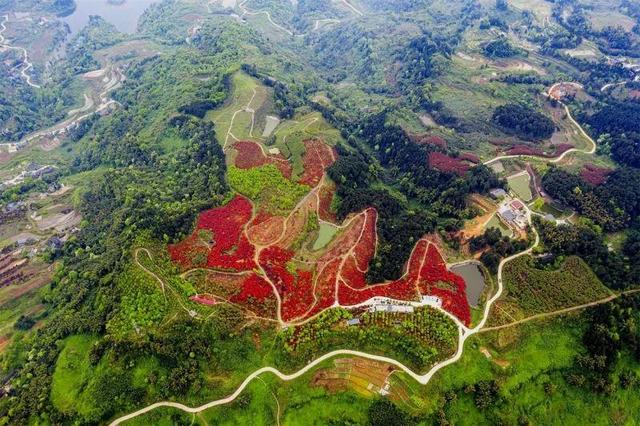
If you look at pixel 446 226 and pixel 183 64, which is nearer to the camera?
pixel 446 226

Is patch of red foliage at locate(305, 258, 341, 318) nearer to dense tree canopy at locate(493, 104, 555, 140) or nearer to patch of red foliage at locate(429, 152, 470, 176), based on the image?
patch of red foliage at locate(429, 152, 470, 176)

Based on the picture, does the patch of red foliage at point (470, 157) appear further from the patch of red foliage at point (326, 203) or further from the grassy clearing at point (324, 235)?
the grassy clearing at point (324, 235)

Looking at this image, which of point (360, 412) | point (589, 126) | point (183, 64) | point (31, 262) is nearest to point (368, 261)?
point (360, 412)

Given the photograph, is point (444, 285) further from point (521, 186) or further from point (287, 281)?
point (521, 186)

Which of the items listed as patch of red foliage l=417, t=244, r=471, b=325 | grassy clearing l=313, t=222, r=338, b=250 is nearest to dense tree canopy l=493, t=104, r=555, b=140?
patch of red foliage l=417, t=244, r=471, b=325

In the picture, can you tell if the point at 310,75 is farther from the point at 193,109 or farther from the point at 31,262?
the point at 31,262

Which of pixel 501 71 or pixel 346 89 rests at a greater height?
pixel 501 71
